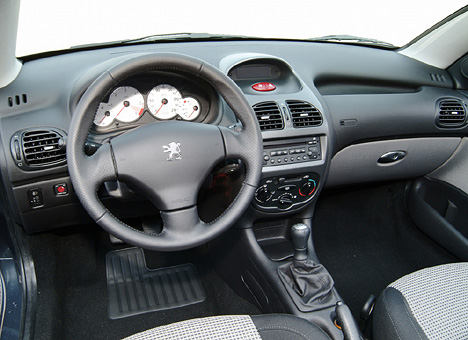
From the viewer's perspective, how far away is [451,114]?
7.15 ft

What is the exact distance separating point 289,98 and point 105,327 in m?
1.32

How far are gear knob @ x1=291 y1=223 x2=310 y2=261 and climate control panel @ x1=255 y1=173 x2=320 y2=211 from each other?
0.15 metres

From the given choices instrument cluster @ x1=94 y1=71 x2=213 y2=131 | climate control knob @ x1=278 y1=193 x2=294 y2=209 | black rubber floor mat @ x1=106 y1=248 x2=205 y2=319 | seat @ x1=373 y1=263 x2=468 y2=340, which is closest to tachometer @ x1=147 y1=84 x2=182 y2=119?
instrument cluster @ x1=94 y1=71 x2=213 y2=131

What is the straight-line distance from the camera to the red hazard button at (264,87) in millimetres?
1784

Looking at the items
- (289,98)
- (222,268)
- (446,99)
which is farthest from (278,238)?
(446,99)

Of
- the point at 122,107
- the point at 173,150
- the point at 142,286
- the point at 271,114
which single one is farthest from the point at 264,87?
the point at 142,286

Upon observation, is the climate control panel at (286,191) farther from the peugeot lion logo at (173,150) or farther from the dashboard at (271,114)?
the peugeot lion logo at (173,150)

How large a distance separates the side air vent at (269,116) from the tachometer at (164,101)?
1.01ft

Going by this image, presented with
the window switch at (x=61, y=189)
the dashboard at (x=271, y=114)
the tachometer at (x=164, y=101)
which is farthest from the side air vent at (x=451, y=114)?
the window switch at (x=61, y=189)

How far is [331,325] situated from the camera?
5.33 feet

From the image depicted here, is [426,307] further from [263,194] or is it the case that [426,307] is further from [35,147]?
[35,147]

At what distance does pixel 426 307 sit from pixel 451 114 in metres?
1.22

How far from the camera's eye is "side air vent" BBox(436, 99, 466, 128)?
217cm

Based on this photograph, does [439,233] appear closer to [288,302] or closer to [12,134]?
[288,302]
